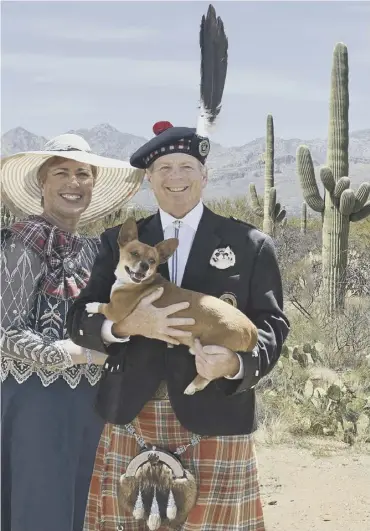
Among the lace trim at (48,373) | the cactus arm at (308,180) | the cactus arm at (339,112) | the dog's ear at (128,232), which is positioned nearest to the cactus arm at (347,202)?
the cactus arm at (339,112)

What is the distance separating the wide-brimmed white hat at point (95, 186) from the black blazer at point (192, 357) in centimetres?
→ 93

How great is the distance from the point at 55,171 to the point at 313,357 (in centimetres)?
551

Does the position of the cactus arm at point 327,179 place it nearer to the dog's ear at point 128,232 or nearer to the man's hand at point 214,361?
the dog's ear at point 128,232

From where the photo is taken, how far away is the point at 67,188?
3867mm

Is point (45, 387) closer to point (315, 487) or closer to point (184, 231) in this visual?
point (184, 231)

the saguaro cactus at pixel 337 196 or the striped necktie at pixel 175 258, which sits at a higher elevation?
the saguaro cactus at pixel 337 196

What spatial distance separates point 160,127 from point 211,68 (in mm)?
309

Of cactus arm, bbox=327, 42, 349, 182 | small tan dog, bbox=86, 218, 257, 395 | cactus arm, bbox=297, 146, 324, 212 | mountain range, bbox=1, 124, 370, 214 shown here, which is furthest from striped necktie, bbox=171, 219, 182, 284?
mountain range, bbox=1, 124, 370, 214

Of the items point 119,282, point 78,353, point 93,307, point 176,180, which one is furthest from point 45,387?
point 176,180

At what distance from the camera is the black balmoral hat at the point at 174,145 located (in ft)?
10.3

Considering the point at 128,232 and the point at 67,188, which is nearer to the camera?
the point at 128,232

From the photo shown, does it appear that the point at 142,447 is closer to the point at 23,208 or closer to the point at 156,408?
the point at 156,408

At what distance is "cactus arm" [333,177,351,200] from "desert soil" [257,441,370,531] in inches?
221

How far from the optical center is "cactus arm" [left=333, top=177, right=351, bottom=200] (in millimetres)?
12006
